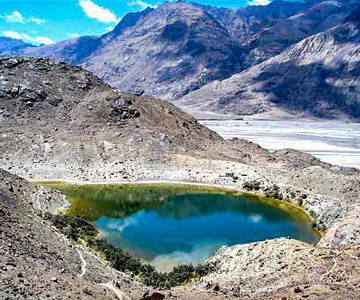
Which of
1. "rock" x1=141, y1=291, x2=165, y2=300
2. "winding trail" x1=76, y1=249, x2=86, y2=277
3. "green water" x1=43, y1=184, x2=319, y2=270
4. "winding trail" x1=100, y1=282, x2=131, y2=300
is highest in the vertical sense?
"rock" x1=141, y1=291, x2=165, y2=300

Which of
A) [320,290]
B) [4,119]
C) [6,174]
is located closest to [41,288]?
[320,290]

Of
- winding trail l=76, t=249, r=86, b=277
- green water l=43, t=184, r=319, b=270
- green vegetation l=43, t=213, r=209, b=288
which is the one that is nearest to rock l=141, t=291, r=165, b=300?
winding trail l=76, t=249, r=86, b=277

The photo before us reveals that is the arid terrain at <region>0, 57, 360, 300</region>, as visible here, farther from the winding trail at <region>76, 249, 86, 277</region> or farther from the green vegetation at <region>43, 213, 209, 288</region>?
the green vegetation at <region>43, 213, 209, 288</region>

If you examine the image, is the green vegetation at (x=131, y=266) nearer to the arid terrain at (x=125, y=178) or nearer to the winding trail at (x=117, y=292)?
the arid terrain at (x=125, y=178)

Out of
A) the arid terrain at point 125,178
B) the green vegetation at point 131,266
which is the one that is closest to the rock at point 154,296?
the arid terrain at point 125,178

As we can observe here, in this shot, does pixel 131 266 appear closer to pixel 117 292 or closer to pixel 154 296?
pixel 117 292

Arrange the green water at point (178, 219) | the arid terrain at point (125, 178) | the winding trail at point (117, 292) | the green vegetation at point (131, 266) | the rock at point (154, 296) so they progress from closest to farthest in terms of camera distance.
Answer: the rock at point (154, 296)
the winding trail at point (117, 292)
the arid terrain at point (125, 178)
the green vegetation at point (131, 266)
the green water at point (178, 219)

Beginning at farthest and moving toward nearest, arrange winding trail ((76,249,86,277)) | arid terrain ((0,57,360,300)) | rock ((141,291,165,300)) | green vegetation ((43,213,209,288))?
green vegetation ((43,213,209,288))
winding trail ((76,249,86,277))
arid terrain ((0,57,360,300))
rock ((141,291,165,300))
